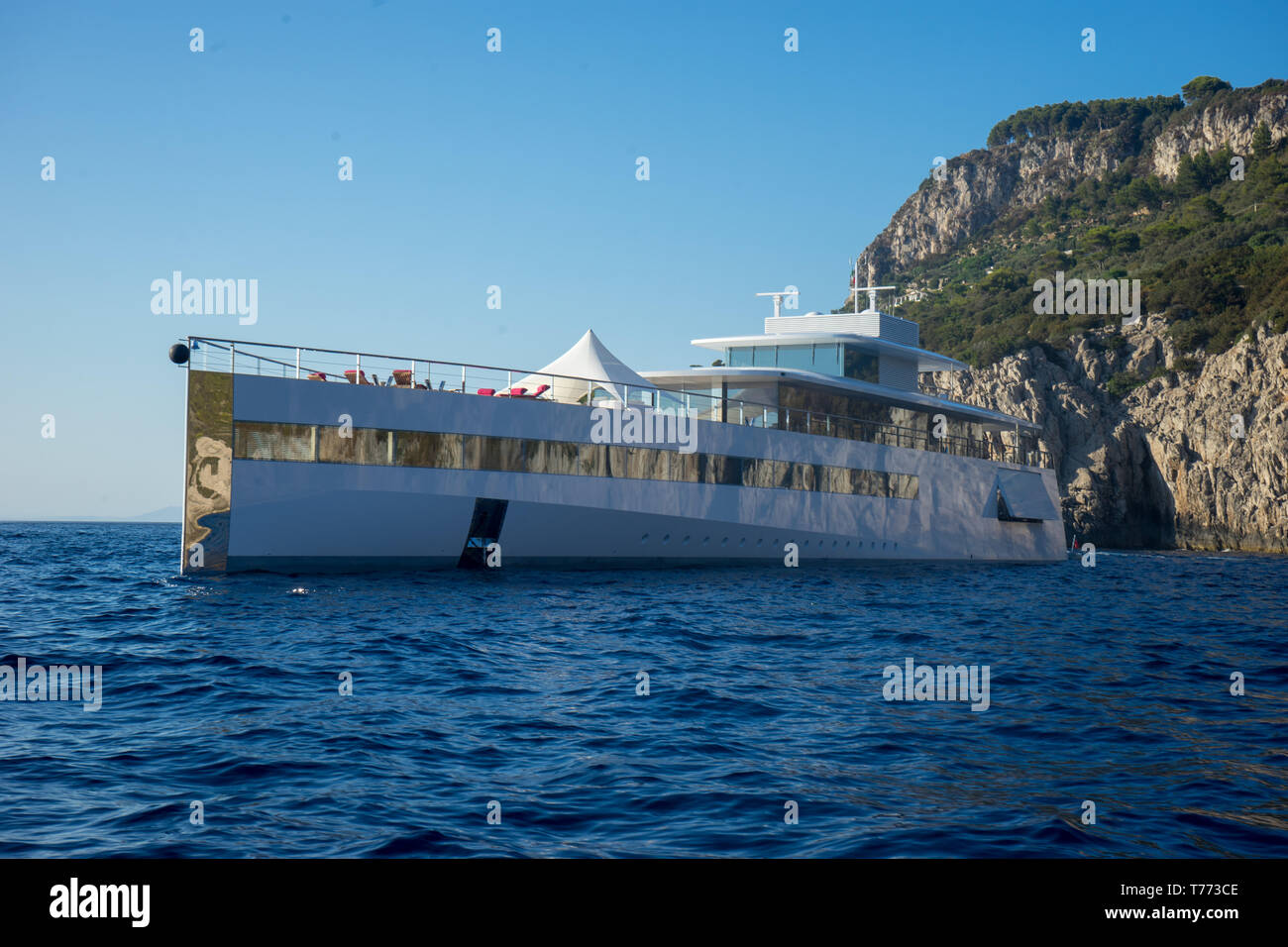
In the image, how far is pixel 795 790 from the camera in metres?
7.38

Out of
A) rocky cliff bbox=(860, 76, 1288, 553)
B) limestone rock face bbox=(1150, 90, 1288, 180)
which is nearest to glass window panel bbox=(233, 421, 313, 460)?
rocky cliff bbox=(860, 76, 1288, 553)

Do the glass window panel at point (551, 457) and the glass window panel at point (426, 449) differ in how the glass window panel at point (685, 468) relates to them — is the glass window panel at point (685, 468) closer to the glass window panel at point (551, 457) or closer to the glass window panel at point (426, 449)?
the glass window panel at point (551, 457)

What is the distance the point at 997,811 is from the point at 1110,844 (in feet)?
2.75

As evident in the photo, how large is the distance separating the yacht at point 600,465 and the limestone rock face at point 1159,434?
33.2 m

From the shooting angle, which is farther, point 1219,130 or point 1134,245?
point 1219,130

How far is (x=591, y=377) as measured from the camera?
105ft

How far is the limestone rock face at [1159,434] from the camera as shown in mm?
66188

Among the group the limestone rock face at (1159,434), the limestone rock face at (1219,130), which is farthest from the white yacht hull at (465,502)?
the limestone rock face at (1219,130)

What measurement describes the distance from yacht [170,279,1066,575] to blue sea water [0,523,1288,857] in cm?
→ 478

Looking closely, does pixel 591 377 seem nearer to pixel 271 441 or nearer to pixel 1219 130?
pixel 271 441

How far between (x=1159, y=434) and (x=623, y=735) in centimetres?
7329

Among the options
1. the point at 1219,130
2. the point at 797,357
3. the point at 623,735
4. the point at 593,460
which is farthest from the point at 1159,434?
the point at 623,735
